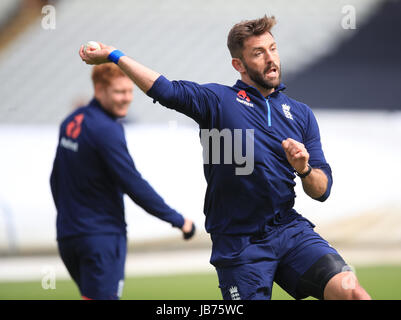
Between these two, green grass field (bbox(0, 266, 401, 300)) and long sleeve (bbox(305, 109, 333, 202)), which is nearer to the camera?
long sleeve (bbox(305, 109, 333, 202))

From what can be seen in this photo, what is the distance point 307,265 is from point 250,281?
30 centimetres

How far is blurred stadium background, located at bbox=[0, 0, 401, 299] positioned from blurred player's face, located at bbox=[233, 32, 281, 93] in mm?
4522

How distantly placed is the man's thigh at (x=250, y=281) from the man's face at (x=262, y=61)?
0.98m

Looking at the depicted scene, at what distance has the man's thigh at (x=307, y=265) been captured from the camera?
333 cm

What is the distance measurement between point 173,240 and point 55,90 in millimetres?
3457

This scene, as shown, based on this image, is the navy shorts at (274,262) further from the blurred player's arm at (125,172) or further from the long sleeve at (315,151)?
the blurred player's arm at (125,172)

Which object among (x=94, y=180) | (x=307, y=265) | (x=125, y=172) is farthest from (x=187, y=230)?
(x=307, y=265)

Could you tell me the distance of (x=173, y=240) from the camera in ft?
31.3

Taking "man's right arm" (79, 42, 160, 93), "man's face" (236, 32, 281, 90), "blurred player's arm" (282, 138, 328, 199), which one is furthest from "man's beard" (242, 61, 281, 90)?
"man's right arm" (79, 42, 160, 93)

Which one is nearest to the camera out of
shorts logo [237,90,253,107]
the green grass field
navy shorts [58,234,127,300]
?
shorts logo [237,90,253,107]

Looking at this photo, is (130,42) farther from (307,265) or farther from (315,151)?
(307,265)

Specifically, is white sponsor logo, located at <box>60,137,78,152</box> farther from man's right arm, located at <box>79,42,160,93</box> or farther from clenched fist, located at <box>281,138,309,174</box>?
clenched fist, located at <box>281,138,309,174</box>

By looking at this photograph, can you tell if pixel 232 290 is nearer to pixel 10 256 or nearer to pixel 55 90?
pixel 10 256

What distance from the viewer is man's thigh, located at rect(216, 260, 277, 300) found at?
3350mm
